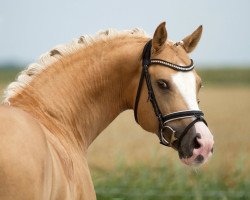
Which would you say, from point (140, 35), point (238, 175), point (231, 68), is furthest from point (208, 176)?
point (231, 68)

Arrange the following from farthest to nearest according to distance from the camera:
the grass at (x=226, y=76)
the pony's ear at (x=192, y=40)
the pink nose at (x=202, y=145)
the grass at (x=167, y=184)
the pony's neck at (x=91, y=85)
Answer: the grass at (x=226, y=76)
the grass at (x=167, y=184)
the pony's ear at (x=192, y=40)
the pony's neck at (x=91, y=85)
the pink nose at (x=202, y=145)

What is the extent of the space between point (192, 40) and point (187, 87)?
0.62 meters

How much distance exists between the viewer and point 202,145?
352cm

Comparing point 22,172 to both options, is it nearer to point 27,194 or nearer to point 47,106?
point 27,194

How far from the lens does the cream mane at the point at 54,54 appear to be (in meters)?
3.57

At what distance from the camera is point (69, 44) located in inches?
159

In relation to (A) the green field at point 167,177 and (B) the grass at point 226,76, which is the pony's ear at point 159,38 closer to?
(A) the green field at point 167,177

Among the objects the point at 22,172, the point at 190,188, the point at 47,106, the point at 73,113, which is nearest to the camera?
the point at 22,172

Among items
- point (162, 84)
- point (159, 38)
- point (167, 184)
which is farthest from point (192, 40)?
point (167, 184)

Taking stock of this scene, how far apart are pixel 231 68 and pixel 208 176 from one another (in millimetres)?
48454

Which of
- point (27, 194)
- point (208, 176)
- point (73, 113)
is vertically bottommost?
point (208, 176)

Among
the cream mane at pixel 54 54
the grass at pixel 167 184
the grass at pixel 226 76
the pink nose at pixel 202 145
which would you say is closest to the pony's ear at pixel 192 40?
the cream mane at pixel 54 54

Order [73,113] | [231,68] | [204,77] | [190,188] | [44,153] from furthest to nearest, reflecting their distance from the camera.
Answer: [231,68] → [204,77] → [190,188] → [73,113] → [44,153]

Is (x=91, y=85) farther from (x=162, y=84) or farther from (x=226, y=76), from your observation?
(x=226, y=76)
